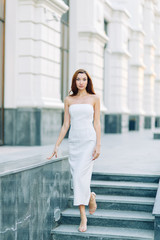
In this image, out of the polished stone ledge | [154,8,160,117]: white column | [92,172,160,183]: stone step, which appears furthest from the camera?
[154,8,160,117]: white column

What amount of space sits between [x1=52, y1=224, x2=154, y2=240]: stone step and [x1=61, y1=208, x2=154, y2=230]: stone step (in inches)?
3.6

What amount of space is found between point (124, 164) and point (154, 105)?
95.7ft

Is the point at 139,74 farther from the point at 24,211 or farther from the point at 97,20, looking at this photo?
the point at 24,211

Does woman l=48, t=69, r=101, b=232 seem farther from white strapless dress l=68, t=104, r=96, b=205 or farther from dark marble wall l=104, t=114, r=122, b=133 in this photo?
dark marble wall l=104, t=114, r=122, b=133

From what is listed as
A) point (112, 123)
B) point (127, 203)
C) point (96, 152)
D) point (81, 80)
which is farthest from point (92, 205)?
point (112, 123)

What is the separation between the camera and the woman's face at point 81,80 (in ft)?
19.6

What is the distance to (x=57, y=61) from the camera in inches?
558

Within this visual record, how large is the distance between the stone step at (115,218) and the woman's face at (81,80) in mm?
1989

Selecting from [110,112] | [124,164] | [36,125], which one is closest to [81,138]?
[124,164]

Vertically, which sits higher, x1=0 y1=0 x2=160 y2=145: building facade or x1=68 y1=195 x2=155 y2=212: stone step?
x1=0 y1=0 x2=160 y2=145: building facade

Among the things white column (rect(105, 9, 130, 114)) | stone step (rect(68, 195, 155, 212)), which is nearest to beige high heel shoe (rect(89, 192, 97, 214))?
stone step (rect(68, 195, 155, 212))

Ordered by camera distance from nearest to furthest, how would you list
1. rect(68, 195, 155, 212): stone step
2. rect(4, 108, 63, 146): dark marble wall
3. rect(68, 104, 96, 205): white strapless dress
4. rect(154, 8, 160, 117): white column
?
rect(68, 104, 96, 205): white strapless dress, rect(68, 195, 155, 212): stone step, rect(4, 108, 63, 146): dark marble wall, rect(154, 8, 160, 117): white column

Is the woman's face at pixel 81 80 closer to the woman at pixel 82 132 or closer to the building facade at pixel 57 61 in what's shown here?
the woman at pixel 82 132

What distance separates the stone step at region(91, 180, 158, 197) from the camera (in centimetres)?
707
